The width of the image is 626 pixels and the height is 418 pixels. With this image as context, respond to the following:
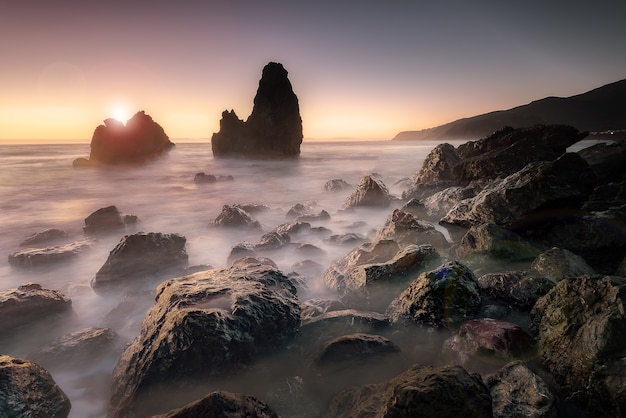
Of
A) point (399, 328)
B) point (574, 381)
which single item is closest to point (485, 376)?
point (574, 381)

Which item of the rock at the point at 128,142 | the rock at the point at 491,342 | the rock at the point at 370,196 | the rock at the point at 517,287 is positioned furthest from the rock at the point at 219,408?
the rock at the point at 128,142

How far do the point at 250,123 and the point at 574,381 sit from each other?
61.0 metres

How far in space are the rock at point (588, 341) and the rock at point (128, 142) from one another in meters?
50.7

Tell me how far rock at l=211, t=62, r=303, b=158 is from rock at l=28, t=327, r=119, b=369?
53.0m

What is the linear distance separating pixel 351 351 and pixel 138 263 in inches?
224

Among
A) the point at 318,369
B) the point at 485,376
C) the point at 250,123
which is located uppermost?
the point at 250,123

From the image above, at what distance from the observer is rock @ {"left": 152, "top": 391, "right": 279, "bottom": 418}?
238 centimetres

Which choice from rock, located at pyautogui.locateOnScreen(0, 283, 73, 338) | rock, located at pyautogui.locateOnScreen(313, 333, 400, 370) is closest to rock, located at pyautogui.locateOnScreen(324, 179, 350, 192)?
rock, located at pyautogui.locateOnScreen(0, 283, 73, 338)

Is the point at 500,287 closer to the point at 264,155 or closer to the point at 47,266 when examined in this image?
the point at 47,266

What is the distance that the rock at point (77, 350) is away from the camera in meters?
4.57

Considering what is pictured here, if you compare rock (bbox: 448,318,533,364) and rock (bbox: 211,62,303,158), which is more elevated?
rock (bbox: 211,62,303,158)

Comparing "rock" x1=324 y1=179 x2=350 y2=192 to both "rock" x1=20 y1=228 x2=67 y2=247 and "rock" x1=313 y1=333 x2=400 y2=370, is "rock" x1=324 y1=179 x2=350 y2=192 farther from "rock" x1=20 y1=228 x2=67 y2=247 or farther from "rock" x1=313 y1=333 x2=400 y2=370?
"rock" x1=313 y1=333 x2=400 y2=370

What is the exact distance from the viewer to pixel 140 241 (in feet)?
24.4

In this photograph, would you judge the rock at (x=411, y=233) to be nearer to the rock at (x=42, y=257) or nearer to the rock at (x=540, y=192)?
the rock at (x=540, y=192)
